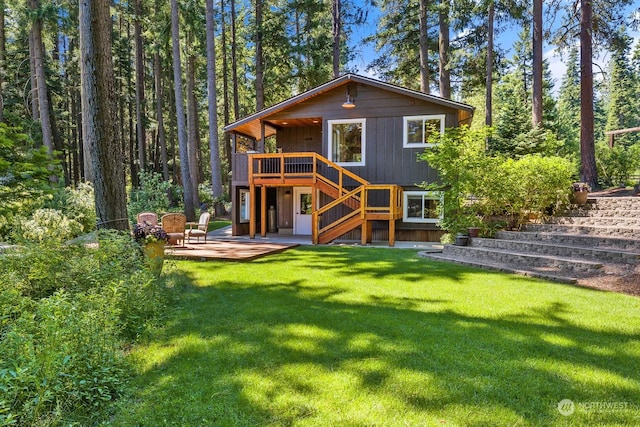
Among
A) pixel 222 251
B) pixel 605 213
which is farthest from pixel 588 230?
pixel 222 251

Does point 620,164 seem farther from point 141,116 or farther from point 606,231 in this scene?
point 141,116

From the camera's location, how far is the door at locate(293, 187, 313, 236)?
1502cm

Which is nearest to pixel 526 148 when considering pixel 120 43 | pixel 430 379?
pixel 430 379

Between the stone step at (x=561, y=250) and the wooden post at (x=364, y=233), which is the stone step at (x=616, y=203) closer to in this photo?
the stone step at (x=561, y=250)

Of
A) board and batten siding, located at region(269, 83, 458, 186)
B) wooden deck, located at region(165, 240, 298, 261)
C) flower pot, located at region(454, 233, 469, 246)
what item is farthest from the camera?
board and batten siding, located at region(269, 83, 458, 186)

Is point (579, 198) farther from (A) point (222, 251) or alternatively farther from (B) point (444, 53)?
(B) point (444, 53)

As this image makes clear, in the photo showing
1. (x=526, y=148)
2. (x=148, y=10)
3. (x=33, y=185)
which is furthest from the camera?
(x=148, y=10)

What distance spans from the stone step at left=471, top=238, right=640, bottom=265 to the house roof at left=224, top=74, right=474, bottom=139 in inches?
212

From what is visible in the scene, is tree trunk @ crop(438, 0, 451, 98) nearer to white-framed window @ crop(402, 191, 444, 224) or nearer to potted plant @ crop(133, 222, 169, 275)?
white-framed window @ crop(402, 191, 444, 224)

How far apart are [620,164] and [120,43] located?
1171 inches

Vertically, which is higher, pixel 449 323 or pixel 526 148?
pixel 526 148

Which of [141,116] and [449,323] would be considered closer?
[449,323]

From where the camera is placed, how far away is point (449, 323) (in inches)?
162

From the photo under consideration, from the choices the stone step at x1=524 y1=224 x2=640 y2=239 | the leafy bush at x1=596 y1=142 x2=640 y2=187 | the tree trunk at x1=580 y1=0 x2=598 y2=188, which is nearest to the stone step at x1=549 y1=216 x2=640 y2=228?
the stone step at x1=524 y1=224 x2=640 y2=239
